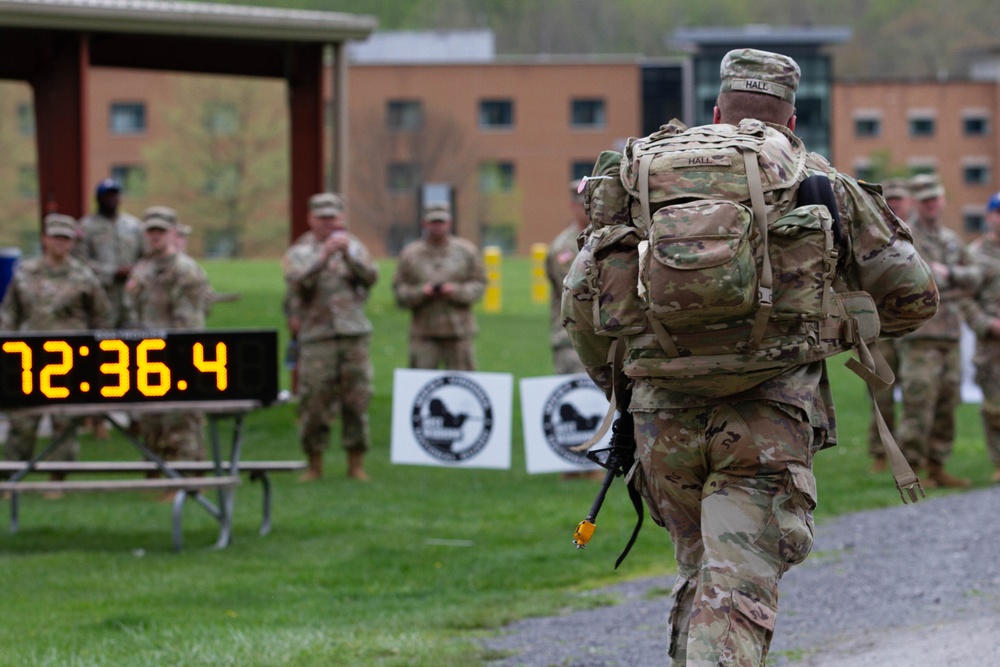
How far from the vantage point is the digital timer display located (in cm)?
896

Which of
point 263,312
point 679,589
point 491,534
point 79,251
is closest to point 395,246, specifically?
point 263,312

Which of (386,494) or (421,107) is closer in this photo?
(386,494)

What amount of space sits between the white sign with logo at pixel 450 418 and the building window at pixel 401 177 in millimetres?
67417

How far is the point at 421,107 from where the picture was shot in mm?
78500

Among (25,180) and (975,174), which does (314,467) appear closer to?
(25,180)

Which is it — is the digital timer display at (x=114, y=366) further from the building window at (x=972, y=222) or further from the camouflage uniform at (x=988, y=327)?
the building window at (x=972, y=222)

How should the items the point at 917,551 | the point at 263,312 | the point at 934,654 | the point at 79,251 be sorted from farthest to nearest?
the point at 263,312 < the point at 79,251 < the point at 917,551 < the point at 934,654

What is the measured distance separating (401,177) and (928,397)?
6903 cm

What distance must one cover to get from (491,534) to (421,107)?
2744 inches

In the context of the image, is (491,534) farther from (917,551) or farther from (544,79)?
(544,79)

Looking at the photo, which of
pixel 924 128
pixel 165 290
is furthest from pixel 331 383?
pixel 924 128

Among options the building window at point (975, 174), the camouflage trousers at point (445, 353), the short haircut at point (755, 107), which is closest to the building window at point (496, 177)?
the building window at point (975, 174)

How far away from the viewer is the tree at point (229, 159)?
72.8 metres

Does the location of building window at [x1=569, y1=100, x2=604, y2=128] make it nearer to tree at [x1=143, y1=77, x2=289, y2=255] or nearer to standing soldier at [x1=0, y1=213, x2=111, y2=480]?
tree at [x1=143, y1=77, x2=289, y2=255]
